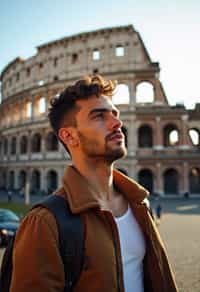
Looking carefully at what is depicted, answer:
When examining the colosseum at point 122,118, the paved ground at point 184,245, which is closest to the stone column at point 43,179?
the colosseum at point 122,118

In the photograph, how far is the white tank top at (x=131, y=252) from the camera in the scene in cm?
152

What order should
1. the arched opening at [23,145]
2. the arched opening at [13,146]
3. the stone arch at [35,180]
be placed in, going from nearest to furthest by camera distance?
1. the stone arch at [35,180]
2. the arched opening at [23,145]
3. the arched opening at [13,146]

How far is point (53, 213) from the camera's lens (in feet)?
4.17

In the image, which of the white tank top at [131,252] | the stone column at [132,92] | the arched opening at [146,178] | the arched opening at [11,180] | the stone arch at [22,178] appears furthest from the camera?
the arched opening at [11,180]

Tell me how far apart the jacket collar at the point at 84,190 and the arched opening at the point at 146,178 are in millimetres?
25255

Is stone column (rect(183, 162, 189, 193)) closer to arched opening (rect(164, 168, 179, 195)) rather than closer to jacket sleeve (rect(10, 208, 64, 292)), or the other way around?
arched opening (rect(164, 168, 179, 195))

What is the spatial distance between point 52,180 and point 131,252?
2914cm

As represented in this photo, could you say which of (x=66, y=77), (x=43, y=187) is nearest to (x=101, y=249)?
(x=43, y=187)

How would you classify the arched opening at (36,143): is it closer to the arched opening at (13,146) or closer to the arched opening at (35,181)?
the arched opening at (35,181)

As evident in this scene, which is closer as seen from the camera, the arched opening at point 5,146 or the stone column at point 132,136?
the stone column at point 132,136

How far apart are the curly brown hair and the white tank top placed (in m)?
0.72

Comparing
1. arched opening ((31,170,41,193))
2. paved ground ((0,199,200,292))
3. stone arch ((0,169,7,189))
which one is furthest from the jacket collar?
stone arch ((0,169,7,189))

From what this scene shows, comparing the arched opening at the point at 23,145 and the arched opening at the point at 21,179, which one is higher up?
the arched opening at the point at 23,145

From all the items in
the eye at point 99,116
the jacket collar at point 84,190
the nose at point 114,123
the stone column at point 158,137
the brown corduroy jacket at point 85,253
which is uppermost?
the stone column at point 158,137
